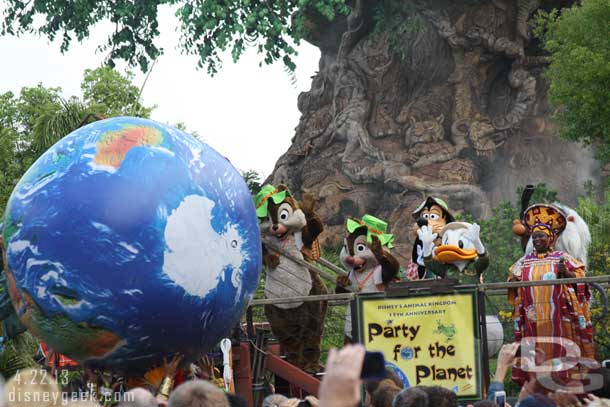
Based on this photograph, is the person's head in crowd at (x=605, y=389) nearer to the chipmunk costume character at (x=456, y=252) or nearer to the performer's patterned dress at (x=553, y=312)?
the performer's patterned dress at (x=553, y=312)

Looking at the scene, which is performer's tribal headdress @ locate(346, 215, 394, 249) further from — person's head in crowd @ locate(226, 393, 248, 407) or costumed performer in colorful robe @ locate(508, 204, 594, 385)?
person's head in crowd @ locate(226, 393, 248, 407)

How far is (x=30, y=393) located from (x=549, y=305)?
5.58 m

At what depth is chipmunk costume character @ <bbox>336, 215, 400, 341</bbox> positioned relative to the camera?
9.16 meters

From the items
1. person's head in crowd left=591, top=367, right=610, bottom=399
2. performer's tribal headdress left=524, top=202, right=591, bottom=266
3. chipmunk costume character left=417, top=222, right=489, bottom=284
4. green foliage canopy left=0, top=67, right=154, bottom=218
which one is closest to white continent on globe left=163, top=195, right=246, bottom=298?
person's head in crowd left=591, top=367, right=610, bottom=399

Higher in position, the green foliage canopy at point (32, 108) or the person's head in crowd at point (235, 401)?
the green foliage canopy at point (32, 108)

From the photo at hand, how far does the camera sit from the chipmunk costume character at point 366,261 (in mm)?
9156

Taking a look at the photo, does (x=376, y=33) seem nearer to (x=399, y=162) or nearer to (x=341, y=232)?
(x=399, y=162)

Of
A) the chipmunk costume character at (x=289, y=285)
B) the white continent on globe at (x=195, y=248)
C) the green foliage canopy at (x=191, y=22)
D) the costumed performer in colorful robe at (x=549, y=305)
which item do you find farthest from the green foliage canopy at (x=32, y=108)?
the white continent on globe at (x=195, y=248)

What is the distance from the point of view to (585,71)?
58.1 ft

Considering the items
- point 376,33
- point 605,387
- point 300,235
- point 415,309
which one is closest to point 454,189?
point 376,33

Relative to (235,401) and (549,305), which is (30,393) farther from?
(549,305)

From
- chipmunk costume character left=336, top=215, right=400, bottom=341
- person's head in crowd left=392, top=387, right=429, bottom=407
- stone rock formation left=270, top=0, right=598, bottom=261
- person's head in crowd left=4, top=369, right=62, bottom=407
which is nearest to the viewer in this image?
person's head in crowd left=4, top=369, right=62, bottom=407

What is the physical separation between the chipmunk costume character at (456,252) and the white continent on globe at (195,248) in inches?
122

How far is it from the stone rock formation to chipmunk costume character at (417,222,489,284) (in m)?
14.5
